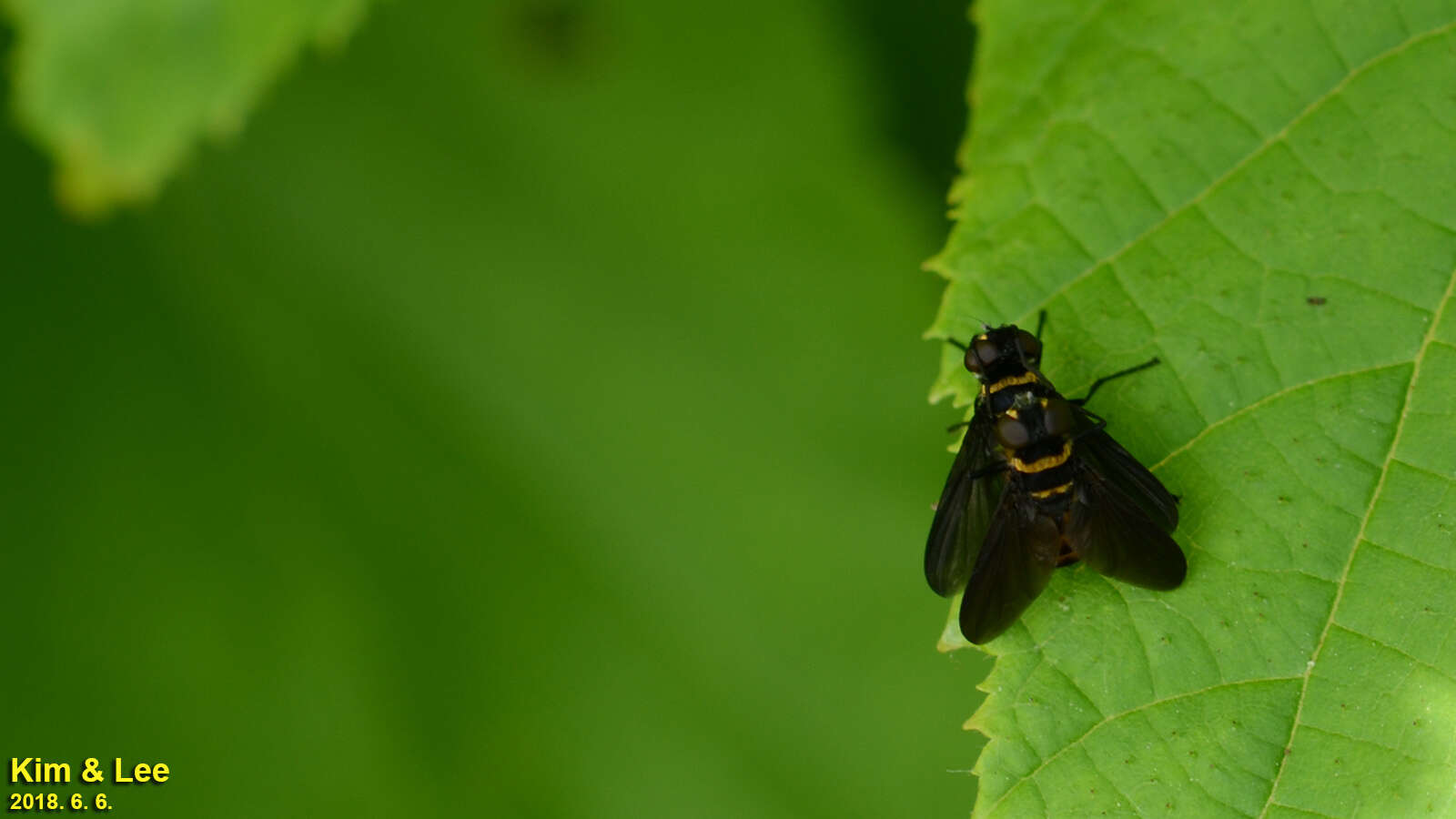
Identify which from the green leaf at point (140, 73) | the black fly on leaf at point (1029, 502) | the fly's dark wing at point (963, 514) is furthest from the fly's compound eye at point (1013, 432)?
the green leaf at point (140, 73)

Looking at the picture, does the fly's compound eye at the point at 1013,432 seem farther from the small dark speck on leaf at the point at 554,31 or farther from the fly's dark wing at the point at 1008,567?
the small dark speck on leaf at the point at 554,31

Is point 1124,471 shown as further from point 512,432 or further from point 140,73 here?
point 140,73

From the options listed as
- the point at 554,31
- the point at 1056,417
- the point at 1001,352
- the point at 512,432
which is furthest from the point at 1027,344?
the point at 554,31

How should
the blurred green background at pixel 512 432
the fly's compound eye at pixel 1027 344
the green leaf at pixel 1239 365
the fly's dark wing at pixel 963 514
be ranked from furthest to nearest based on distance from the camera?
the blurred green background at pixel 512 432 → the fly's dark wing at pixel 963 514 → the fly's compound eye at pixel 1027 344 → the green leaf at pixel 1239 365

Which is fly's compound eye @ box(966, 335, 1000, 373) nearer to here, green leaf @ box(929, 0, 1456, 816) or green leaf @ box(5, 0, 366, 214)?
green leaf @ box(929, 0, 1456, 816)

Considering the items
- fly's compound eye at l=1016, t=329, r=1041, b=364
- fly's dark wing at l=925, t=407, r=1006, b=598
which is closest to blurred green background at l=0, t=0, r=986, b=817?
fly's dark wing at l=925, t=407, r=1006, b=598
